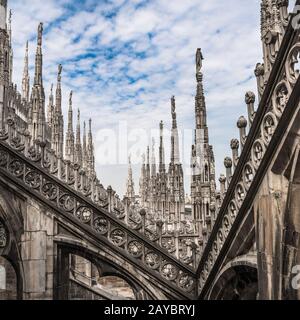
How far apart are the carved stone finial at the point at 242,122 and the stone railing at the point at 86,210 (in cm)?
311

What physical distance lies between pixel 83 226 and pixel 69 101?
125ft

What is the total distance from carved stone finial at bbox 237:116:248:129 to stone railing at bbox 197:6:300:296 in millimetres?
193

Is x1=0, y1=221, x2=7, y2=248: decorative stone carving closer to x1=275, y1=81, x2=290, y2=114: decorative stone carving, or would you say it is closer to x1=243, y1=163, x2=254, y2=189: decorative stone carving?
x1=243, y1=163, x2=254, y2=189: decorative stone carving

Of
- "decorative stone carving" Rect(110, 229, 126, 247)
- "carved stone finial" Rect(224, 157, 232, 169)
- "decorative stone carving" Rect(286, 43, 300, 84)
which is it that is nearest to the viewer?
"decorative stone carving" Rect(286, 43, 300, 84)

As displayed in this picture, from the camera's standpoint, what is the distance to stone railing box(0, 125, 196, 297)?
8742 millimetres

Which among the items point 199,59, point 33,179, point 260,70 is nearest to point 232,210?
point 260,70

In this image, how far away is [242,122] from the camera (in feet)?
22.0

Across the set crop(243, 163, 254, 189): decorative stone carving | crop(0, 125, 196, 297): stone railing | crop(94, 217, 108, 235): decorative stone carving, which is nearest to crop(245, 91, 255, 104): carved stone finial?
crop(243, 163, 254, 189): decorative stone carving

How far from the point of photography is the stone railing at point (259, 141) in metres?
5.21

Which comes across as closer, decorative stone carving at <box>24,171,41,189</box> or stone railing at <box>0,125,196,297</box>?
stone railing at <box>0,125,196,297</box>

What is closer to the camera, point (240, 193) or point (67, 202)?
point (240, 193)

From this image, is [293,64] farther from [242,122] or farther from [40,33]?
[40,33]

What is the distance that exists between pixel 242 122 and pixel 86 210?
3.79 meters
